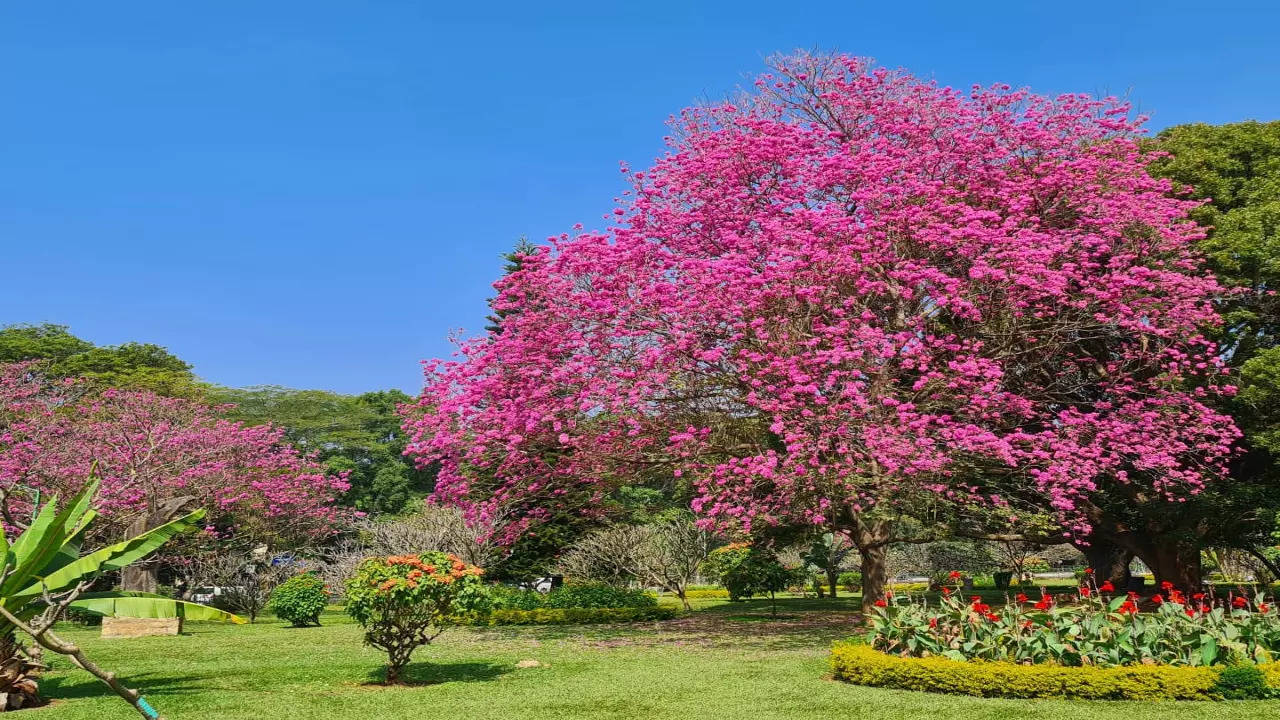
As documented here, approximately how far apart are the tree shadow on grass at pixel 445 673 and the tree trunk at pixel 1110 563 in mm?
20686

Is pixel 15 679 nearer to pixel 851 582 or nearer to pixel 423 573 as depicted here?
pixel 423 573

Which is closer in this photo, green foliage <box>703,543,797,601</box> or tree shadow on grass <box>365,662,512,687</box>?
tree shadow on grass <box>365,662,512,687</box>

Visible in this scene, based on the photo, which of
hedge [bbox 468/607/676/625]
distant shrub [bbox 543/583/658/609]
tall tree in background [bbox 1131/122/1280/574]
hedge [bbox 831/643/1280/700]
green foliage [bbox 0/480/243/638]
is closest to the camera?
green foliage [bbox 0/480/243/638]

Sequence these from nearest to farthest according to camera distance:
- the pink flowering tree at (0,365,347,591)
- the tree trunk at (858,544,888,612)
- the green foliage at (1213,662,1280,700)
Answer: the green foliage at (1213,662,1280,700)
the tree trunk at (858,544,888,612)
the pink flowering tree at (0,365,347,591)

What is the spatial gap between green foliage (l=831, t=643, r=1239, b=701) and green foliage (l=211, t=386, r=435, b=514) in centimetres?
4735

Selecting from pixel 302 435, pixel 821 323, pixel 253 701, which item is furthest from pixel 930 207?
pixel 302 435

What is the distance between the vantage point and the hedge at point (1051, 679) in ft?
36.7

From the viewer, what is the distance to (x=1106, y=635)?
12.1 metres

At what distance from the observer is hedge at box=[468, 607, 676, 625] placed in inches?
977

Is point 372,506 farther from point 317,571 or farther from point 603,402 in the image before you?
point 603,402

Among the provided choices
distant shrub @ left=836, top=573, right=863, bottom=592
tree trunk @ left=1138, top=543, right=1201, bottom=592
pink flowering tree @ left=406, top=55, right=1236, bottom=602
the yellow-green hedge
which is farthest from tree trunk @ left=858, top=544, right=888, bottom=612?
distant shrub @ left=836, top=573, right=863, bottom=592

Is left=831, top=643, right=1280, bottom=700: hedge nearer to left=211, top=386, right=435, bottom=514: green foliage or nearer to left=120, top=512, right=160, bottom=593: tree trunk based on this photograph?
left=120, top=512, right=160, bottom=593: tree trunk

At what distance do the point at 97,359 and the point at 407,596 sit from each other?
48401mm

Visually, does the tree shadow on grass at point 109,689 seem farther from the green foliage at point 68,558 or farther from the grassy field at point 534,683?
the green foliage at point 68,558
